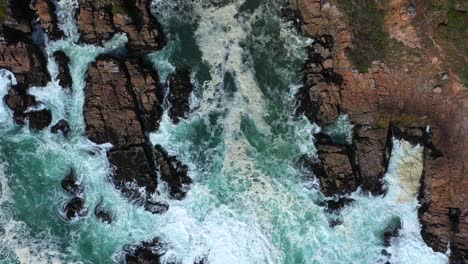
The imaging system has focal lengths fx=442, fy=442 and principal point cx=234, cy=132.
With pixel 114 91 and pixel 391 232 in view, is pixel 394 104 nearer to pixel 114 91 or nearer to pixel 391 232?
pixel 391 232

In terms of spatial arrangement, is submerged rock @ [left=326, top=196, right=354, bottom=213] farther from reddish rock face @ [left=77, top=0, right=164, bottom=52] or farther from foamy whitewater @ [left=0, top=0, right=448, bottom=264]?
reddish rock face @ [left=77, top=0, right=164, bottom=52]

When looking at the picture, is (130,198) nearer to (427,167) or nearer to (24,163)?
(24,163)

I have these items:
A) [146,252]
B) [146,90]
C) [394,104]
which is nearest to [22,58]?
[146,90]

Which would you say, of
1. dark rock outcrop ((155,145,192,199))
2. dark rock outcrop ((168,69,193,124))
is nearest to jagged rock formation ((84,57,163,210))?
dark rock outcrop ((155,145,192,199))

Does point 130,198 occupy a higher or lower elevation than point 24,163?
lower

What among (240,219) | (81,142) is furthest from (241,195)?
(81,142)

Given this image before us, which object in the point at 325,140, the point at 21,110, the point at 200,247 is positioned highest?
the point at 21,110

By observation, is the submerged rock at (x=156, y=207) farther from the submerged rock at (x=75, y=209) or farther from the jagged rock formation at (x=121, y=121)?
the submerged rock at (x=75, y=209)

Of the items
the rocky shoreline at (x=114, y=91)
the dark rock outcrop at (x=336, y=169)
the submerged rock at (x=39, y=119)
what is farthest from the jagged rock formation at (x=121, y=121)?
the dark rock outcrop at (x=336, y=169)
